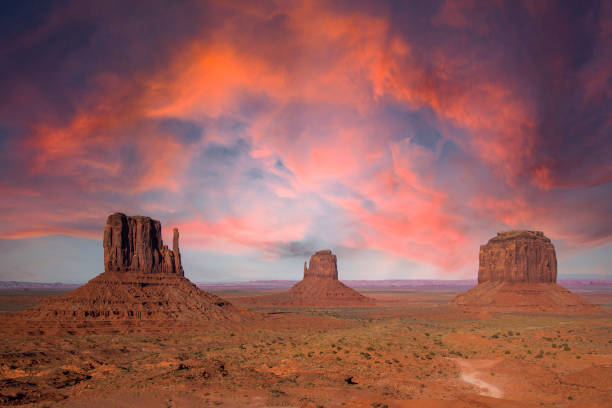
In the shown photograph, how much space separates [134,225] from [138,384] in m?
50.2

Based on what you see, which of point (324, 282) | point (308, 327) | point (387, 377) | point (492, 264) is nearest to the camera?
point (387, 377)

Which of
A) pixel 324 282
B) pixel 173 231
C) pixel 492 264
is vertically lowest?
pixel 324 282

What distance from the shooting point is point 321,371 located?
1251 inches

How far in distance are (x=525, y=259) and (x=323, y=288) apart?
73.7 meters

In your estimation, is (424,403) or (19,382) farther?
(19,382)

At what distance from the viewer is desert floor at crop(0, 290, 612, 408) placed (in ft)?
79.4

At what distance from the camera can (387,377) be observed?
30078 mm

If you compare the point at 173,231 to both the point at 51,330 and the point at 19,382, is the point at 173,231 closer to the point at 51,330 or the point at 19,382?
the point at 51,330

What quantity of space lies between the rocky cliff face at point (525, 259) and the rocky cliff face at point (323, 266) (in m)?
66.0

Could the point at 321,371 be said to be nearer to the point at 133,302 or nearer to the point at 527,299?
the point at 133,302

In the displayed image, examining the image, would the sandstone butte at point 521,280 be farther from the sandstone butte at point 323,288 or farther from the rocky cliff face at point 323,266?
the rocky cliff face at point 323,266

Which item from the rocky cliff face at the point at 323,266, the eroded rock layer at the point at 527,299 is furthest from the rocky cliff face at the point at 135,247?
the rocky cliff face at the point at 323,266

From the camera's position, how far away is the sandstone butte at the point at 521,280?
99262mm

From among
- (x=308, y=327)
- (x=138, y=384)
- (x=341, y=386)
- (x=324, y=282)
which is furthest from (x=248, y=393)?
(x=324, y=282)
